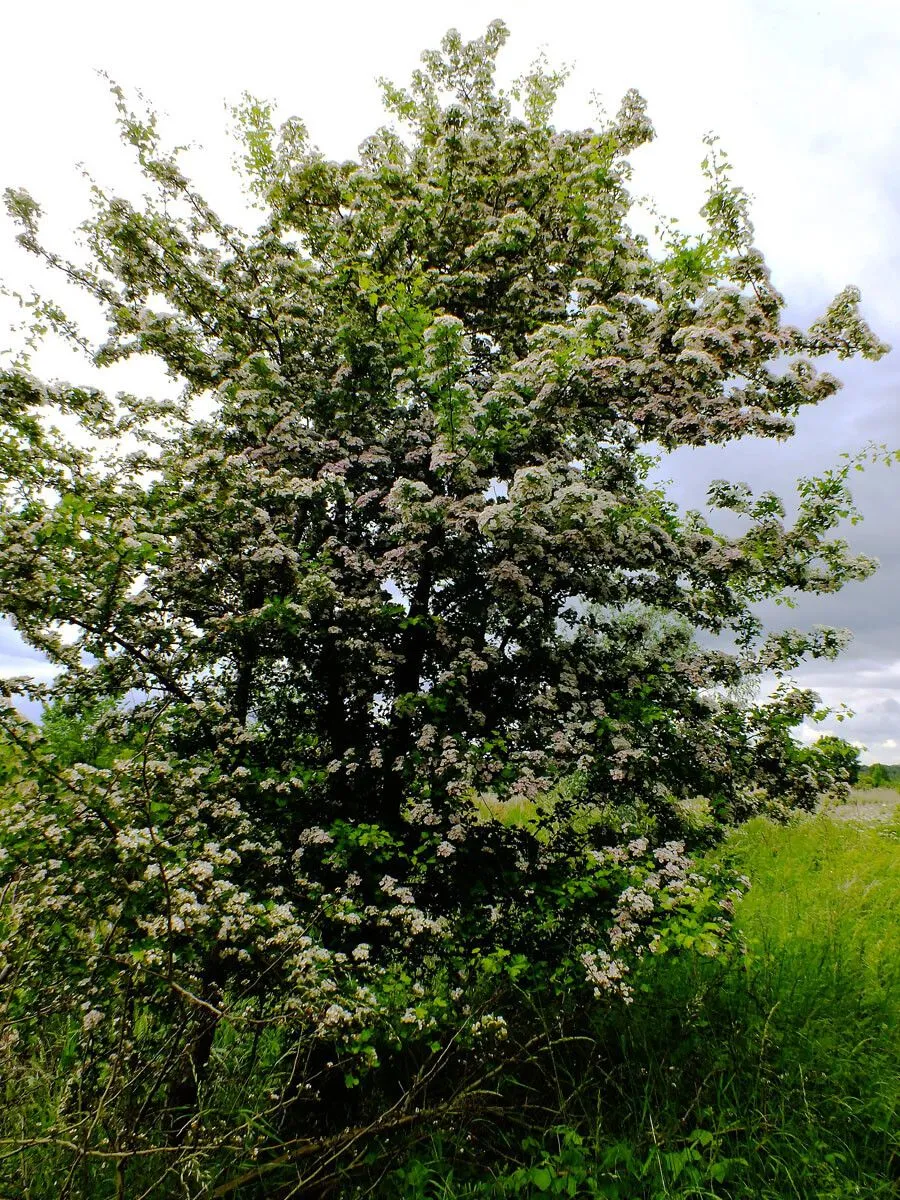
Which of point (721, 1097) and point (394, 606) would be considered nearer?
point (721, 1097)

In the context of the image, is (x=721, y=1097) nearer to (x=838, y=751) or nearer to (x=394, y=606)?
(x=838, y=751)

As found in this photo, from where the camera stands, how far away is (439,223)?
306 inches

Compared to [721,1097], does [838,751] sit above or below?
above

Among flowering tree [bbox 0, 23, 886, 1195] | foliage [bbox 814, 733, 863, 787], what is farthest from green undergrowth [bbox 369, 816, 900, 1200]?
foliage [bbox 814, 733, 863, 787]

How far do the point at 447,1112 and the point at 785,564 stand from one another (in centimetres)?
582

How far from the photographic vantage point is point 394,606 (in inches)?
248

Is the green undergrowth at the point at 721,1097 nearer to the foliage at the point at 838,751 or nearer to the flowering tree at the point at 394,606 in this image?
the flowering tree at the point at 394,606

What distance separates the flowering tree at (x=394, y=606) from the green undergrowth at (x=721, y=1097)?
56 centimetres

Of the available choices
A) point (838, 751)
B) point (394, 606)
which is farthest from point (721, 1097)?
point (394, 606)

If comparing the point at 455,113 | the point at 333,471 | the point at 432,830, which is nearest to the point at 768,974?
the point at 432,830

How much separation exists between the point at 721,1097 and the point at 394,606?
510cm

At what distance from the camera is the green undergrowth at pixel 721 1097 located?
4.25 m

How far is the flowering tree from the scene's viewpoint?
5117 mm

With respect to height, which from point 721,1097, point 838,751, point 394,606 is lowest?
point 721,1097
